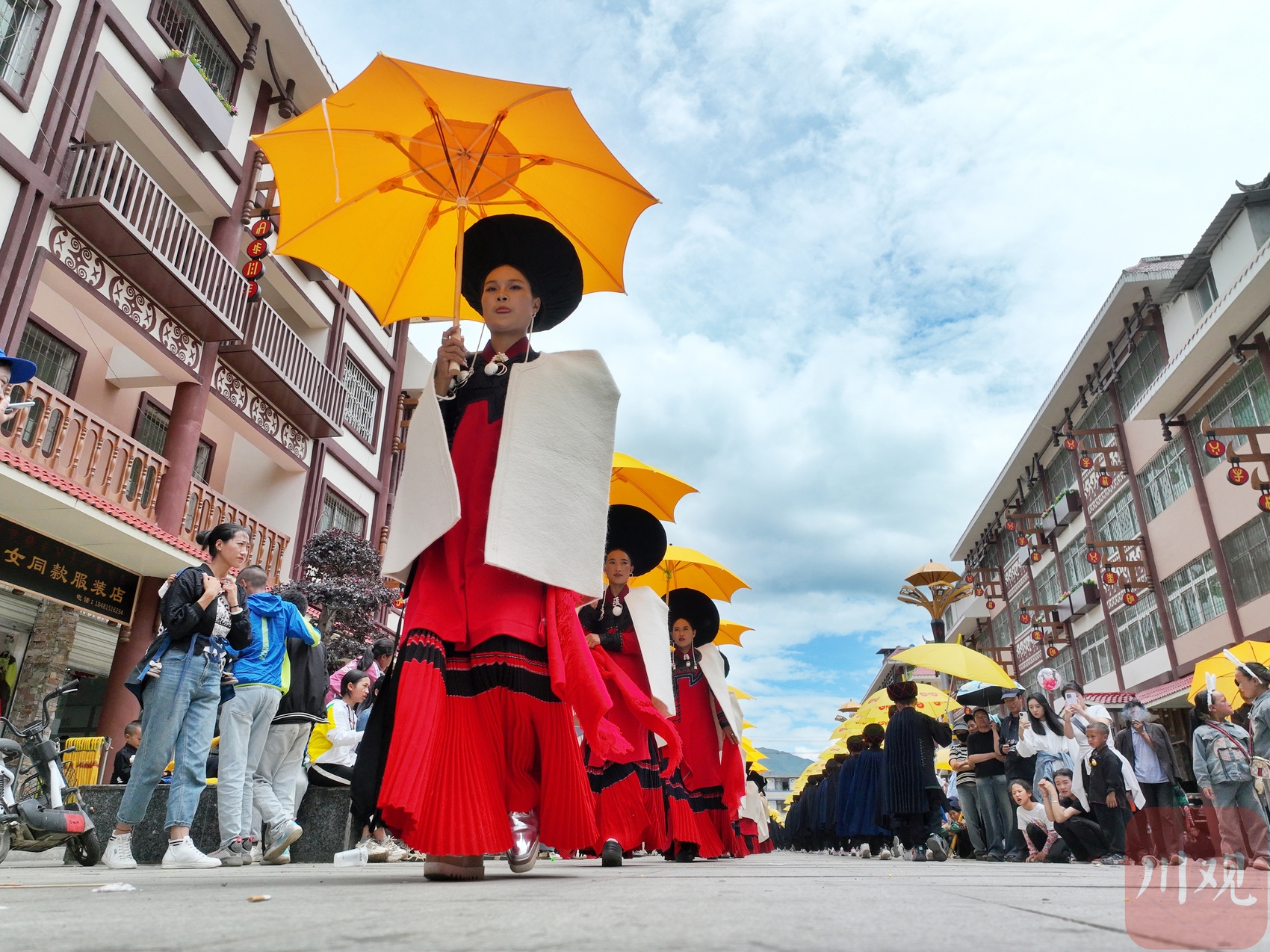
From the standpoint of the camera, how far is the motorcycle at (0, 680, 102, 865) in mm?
5059

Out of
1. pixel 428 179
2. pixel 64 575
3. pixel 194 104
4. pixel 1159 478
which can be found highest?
pixel 194 104

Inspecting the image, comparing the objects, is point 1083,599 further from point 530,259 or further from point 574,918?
point 574,918

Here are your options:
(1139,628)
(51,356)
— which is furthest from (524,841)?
(1139,628)

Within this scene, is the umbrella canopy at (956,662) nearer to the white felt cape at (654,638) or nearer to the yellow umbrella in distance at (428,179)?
the white felt cape at (654,638)

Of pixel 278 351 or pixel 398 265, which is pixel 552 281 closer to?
pixel 398 265

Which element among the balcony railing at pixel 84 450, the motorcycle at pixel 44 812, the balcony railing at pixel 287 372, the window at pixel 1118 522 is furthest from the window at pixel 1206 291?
the motorcycle at pixel 44 812

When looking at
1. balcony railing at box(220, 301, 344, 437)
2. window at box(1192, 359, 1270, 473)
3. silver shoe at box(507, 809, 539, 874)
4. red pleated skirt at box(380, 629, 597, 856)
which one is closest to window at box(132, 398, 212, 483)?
balcony railing at box(220, 301, 344, 437)

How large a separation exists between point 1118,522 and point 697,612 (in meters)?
24.5

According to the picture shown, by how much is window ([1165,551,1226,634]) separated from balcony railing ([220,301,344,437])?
20.1 metres

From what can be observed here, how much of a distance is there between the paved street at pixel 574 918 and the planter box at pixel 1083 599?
1200 inches

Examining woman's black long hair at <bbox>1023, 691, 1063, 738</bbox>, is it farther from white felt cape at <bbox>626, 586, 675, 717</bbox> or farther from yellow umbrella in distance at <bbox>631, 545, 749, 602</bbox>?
white felt cape at <bbox>626, 586, 675, 717</bbox>

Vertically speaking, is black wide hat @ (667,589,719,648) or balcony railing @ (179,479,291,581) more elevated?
balcony railing @ (179,479,291,581)

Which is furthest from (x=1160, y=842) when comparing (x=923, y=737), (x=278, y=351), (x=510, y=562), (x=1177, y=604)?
(x=1177, y=604)

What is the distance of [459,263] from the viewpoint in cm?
384
